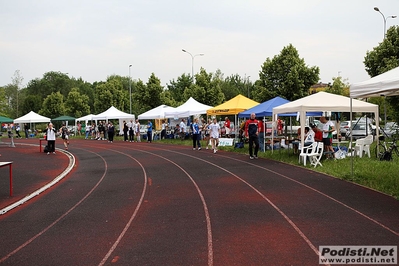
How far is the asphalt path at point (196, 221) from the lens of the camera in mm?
5367

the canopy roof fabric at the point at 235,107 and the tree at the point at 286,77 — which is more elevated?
the tree at the point at 286,77

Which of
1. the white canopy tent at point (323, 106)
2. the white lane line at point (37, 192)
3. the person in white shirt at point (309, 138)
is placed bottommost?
the white lane line at point (37, 192)

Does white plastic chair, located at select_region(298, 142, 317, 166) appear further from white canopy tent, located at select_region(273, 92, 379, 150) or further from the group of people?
white canopy tent, located at select_region(273, 92, 379, 150)

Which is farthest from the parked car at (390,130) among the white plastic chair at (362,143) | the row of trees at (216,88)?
the white plastic chair at (362,143)

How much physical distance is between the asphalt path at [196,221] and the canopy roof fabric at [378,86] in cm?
228

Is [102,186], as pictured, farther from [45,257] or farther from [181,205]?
[45,257]

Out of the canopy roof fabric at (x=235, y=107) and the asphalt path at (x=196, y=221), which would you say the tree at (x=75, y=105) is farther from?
the asphalt path at (x=196, y=221)

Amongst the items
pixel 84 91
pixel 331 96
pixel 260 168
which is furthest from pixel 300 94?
pixel 84 91

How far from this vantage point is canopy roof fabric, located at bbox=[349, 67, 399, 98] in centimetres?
860

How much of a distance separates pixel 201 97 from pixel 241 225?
3852cm

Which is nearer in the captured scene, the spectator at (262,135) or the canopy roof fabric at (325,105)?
the canopy roof fabric at (325,105)

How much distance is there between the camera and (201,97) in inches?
1764

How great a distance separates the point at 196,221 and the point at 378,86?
5156 millimetres

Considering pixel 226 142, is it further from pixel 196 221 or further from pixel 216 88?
pixel 216 88
